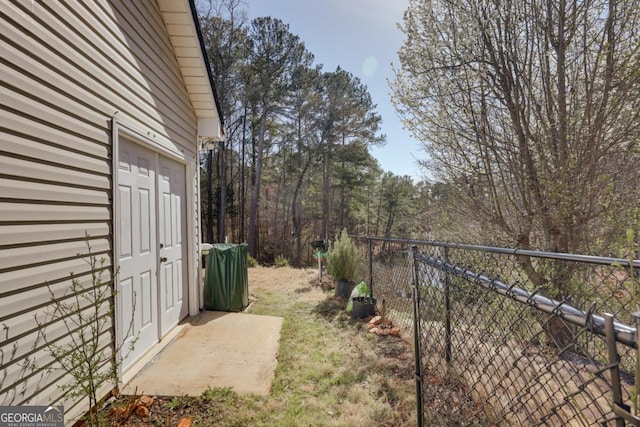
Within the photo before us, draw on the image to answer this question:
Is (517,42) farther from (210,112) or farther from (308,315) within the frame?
(308,315)

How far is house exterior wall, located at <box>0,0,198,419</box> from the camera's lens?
1.69 meters

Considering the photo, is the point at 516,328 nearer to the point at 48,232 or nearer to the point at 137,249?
the point at 48,232

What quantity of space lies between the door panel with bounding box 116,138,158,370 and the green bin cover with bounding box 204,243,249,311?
129 cm

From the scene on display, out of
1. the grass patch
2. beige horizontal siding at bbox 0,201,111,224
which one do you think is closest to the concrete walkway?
the grass patch

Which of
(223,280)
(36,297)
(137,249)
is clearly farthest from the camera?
(223,280)

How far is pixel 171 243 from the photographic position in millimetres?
3914

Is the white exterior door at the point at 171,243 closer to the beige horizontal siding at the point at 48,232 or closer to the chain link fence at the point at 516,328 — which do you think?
the beige horizontal siding at the point at 48,232

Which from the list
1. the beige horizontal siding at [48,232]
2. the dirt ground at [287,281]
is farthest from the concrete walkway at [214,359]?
the dirt ground at [287,281]

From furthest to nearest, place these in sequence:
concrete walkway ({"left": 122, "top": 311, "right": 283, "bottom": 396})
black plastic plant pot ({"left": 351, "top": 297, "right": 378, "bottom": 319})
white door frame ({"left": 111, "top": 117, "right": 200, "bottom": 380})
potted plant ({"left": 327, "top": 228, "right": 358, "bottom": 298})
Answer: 1. potted plant ({"left": 327, "top": 228, "right": 358, "bottom": 298})
2. black plastic plant pot ({"left": 351, "top": 297, "right": 378, "bottom": 319})
3. concrete walkway ({"left": 122, "top": 311, "right": 283, "bottom": 396})
4. white door frame ({"left": 111, "top": 117, "right": 200, "bottom": 380})

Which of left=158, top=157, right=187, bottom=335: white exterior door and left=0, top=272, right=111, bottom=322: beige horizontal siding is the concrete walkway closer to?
left=158, top=157, right=187, bottom=335: white exterior door

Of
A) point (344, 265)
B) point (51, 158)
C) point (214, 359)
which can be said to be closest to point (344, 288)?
point (344, 265)

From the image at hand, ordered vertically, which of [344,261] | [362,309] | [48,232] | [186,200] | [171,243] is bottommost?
[362,309]

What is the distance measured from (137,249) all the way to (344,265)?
11.2ft

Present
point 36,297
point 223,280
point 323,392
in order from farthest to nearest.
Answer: point 223,280, point 323,392, point 36,297
